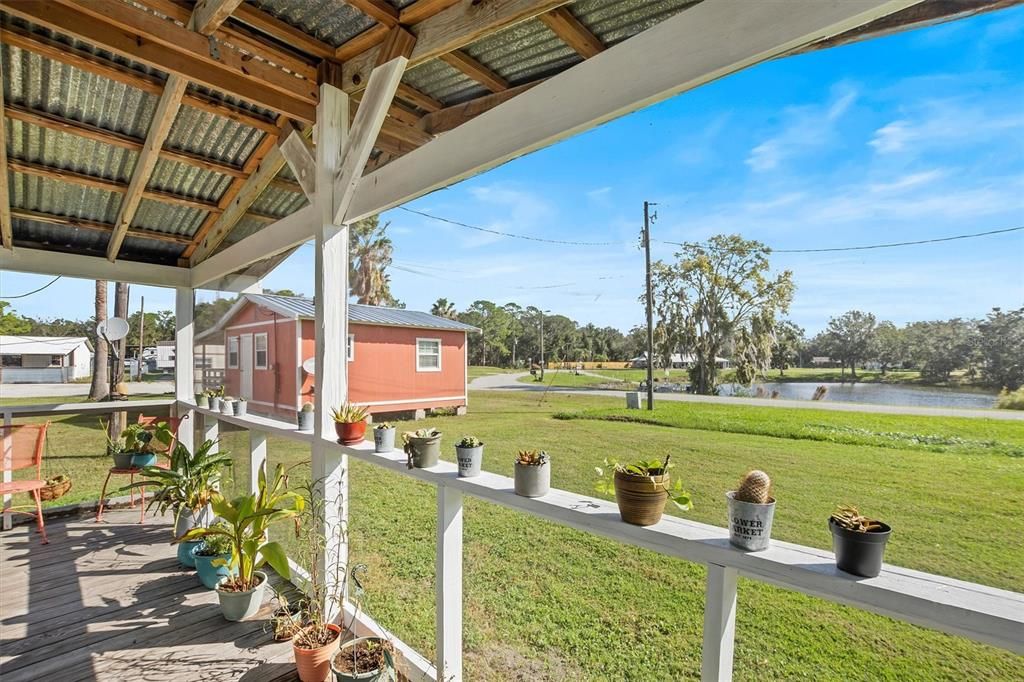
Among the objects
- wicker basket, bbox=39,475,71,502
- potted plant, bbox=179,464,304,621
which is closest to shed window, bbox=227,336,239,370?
wicker basket, bbox=39,475,71,502

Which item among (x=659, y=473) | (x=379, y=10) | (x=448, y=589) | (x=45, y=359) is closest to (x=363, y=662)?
(x=448, y=589)

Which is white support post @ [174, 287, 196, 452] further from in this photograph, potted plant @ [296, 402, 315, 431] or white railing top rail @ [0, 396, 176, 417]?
potted plant @ [296, 402, 315, 431]

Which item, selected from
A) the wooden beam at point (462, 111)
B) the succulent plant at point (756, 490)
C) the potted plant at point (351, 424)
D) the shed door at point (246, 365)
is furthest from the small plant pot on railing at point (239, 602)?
the shed door at point (246, 365)

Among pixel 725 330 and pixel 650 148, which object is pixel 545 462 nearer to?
pixel 725 330

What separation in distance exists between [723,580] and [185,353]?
4.91 m

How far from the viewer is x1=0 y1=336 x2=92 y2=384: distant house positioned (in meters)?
7.91

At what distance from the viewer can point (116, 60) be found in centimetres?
196

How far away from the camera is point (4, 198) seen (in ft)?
8.98

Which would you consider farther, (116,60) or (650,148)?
(650,148)

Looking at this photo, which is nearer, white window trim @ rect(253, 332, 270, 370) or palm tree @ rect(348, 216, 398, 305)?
white window trim @ rect(253, 332, 270, 370)

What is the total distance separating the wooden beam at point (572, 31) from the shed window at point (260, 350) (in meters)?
6.16

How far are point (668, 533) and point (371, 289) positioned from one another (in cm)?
1227

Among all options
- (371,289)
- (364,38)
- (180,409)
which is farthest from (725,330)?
(371,289)

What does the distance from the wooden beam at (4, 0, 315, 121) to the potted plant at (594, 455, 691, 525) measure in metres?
2.14
